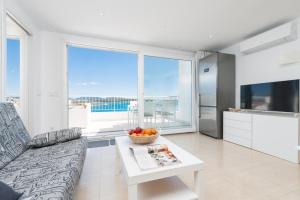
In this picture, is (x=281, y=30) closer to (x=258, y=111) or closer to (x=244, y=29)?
(x=244, y=29)

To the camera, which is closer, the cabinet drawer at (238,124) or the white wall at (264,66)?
the white wall at (264,66)

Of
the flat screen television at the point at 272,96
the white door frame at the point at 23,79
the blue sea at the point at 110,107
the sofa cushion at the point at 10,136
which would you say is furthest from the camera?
the blue sea at the point at 110,107

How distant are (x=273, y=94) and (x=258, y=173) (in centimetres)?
152

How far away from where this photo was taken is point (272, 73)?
2.96 meters

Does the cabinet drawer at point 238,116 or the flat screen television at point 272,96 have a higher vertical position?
the flat screen television at point 272,96

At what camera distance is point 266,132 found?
2635 millimetres

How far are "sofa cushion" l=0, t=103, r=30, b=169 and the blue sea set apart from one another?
12.9ft

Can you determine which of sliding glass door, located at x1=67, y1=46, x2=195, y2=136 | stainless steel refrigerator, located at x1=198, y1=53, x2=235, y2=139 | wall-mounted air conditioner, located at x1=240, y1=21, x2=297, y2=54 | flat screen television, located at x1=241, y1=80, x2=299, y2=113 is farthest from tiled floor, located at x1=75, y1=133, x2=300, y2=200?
wall-mounted air conditioner, located at x1=240, y1=21, x2=297, y2=54

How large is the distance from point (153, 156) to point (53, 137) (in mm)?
1323

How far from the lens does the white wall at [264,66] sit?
2674mm

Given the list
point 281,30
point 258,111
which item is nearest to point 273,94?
point 258,111

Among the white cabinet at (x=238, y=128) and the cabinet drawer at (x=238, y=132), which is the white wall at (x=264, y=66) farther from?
the cabinet drawer at (x=238, y=132)

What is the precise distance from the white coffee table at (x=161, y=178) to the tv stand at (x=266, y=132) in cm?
194

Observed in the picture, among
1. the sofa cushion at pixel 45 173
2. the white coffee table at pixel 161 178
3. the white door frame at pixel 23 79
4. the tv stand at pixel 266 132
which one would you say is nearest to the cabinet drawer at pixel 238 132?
the tv stand at pixel 266 132
